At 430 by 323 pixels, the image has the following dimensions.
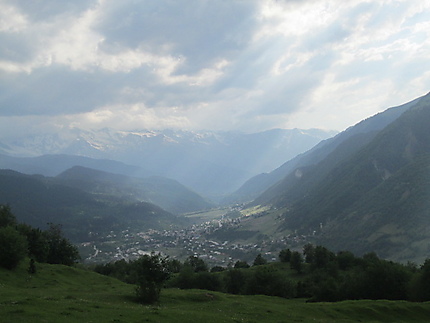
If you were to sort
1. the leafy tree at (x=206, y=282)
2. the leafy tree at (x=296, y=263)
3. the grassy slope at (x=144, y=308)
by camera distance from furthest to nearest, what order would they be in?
the leafy tree at (x=296, y=263), the leafy tree at (x=206, y=282), the grassy slope at (x=144, y=308)

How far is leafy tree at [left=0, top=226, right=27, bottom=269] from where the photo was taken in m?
55.4

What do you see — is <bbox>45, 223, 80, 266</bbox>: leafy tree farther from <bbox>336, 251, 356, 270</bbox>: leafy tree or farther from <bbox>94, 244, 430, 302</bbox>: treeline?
<bbox>336, 251, 356, 270</bbox>: leafy tree

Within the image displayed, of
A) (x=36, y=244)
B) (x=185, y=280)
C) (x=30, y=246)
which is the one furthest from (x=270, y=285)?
(x=30, y=246)

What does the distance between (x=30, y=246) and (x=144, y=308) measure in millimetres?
60323

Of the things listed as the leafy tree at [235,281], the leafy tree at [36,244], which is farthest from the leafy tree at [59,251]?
the leafy tree at [235,281]

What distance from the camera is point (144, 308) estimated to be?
120 feet

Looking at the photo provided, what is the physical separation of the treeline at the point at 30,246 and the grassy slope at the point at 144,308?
2.92 meters

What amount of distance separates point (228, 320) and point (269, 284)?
39.7 meters

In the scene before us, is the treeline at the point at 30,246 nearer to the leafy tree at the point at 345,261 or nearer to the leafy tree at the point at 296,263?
the leafy tree at the point at 296,263

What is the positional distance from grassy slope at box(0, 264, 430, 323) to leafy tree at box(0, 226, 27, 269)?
2.27 meters

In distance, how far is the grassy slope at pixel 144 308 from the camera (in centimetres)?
2953

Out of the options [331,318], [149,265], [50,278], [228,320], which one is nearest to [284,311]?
[331,318]

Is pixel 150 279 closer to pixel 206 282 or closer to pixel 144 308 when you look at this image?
pixel 144 308

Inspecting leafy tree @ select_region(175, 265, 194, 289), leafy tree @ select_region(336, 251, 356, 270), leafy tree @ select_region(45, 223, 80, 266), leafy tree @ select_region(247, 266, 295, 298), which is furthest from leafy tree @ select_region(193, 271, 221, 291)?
leafy tree @ select_region(336, 251, 356, 270)
